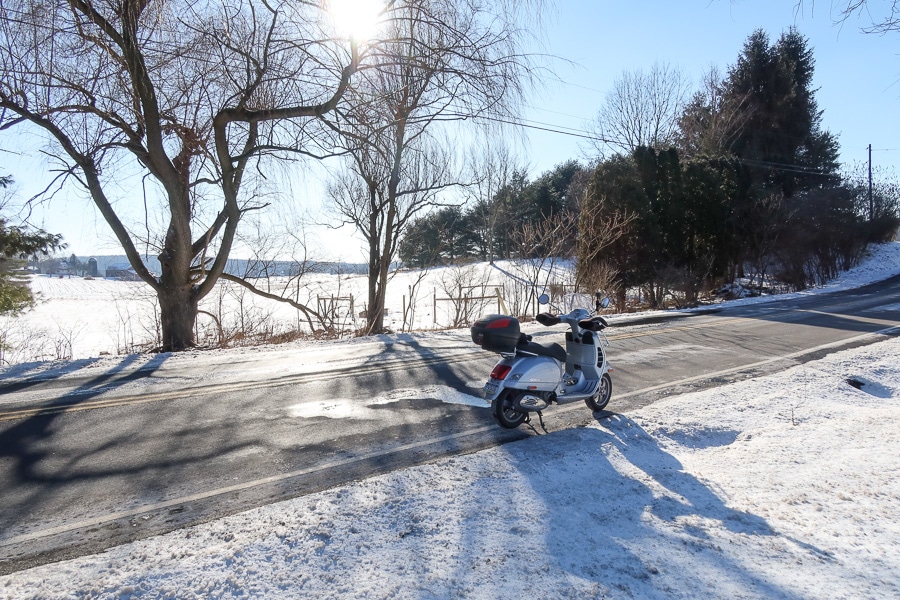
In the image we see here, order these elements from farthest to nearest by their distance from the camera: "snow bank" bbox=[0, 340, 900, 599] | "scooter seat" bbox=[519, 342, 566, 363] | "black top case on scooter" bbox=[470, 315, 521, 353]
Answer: "scooter seat" bbox=[519, 342, 566, 363]
"black top case on scooter" bbox=[470, 315, 521, 353]
"snow bank" bbox=[0, 340, 900, 599]

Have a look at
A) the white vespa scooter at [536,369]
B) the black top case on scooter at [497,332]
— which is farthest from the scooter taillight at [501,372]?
the black top case on scooter at [497,332]

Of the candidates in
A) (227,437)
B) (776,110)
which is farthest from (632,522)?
(776,110)

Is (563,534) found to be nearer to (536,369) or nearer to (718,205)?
(536,369)

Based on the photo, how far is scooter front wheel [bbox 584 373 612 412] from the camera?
643 cm

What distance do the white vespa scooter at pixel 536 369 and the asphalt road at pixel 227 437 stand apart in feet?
0.93

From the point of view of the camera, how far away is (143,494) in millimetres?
4168

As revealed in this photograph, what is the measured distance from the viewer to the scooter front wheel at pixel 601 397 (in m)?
6.43

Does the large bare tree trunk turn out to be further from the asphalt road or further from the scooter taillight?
the scooter taillight

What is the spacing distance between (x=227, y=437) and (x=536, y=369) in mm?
3032

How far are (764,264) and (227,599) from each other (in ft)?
109

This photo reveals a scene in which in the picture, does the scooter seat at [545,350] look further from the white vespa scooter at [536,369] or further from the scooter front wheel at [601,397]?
the scooter front wheel at [601,397]

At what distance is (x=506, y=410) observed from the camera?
570cm

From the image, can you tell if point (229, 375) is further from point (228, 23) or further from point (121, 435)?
point (228, 23)

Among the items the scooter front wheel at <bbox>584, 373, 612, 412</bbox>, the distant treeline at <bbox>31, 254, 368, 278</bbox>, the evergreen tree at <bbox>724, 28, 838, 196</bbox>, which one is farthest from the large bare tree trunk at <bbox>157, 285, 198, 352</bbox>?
the evergreen tree at <bbox>724, 28, 838, 196</bbox>
